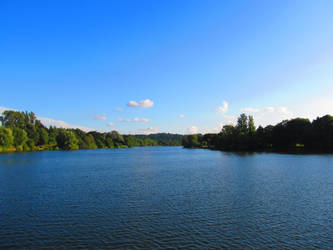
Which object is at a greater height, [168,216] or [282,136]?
[282,136]

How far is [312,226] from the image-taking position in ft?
53.0

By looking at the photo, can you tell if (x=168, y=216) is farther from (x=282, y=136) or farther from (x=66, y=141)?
(x=66, y=141)

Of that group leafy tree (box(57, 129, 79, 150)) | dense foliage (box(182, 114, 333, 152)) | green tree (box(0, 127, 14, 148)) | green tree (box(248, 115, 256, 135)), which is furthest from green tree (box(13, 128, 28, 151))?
green tree (box(248, 115, 256, 135))

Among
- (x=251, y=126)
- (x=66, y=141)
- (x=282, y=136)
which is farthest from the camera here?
(x=66, y=141)

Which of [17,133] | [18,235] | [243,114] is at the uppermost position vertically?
[243,114]

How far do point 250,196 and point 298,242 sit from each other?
10.7 metres

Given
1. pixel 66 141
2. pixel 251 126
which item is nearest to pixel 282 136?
pixel 251 126

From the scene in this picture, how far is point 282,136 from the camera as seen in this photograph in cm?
11594

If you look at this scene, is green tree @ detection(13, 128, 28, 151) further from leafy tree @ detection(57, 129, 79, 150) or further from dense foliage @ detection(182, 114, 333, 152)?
dense foliage @ detection(182, 114, 333, 152)

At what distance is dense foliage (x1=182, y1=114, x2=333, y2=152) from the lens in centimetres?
9969

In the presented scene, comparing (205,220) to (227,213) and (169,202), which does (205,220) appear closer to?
(227,213)

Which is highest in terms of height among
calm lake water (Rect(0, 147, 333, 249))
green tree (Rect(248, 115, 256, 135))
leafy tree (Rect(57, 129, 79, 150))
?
green tree (Rect(248, 115, 256, 135))

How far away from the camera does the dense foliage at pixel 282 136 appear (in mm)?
99688

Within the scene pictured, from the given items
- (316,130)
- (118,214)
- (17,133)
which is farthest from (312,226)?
(17,133)
